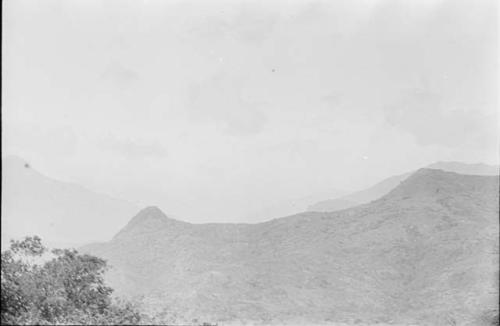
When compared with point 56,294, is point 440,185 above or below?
above

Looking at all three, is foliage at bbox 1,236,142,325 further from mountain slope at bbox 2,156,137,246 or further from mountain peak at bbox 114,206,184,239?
mountain slope at bbox 2,156,137,246

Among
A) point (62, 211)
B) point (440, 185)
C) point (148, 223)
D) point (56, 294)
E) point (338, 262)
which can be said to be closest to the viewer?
point (56, 294)

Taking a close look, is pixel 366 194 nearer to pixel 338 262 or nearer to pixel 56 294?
pixel 338 262

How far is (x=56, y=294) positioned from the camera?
29.2ft

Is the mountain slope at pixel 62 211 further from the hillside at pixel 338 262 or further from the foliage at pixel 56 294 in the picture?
the foliage at pixel 56 294

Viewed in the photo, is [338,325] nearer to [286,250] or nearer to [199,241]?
[286,250]

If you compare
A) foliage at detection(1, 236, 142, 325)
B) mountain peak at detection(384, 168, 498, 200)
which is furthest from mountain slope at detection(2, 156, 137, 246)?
foliage at detection(1, 236, 142, 325)

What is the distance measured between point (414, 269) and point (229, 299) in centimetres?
1703

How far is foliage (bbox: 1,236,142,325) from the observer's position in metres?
7.93

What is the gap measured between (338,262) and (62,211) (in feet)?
242

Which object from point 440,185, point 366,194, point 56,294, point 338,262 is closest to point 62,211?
point 366,194

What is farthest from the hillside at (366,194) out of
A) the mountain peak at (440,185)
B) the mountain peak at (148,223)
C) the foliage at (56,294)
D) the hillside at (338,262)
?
the foliage at (56,294)

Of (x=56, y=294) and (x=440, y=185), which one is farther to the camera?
(x=440, y=185)

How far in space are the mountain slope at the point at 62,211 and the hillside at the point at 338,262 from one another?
85.5ft
